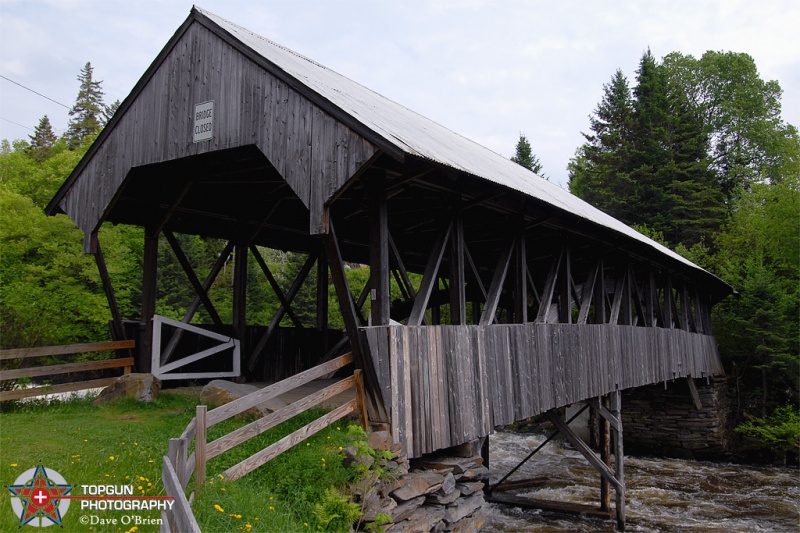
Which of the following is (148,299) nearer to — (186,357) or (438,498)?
(186,357)

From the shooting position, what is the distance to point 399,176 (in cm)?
698

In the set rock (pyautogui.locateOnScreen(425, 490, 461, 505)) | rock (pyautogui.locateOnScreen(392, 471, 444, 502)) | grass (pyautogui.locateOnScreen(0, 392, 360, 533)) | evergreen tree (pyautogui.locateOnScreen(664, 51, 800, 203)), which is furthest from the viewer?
evergreen tree (pyautogui.locateOnScreen(664, 51, 800, 203))

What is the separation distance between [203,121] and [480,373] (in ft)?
15.9

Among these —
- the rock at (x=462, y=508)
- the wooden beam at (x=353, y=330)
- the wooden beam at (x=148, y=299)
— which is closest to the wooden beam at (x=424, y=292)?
the wooden beam at (x=353, y=330)

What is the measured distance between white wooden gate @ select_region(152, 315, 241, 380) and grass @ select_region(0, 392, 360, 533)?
6.42 feet

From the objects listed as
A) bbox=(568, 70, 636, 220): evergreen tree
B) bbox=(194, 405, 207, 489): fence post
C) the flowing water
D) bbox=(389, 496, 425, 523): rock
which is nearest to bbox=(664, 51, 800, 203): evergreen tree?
bbox=(568, 70, 636, 220): evergreen tree

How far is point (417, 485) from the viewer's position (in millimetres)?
6672

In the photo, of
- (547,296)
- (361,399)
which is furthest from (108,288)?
(547,296)

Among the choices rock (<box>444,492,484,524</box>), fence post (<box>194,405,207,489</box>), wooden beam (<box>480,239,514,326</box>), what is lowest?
rock (<box>444,492,484,524</box>)

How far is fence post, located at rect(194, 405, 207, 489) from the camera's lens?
16.5 feet

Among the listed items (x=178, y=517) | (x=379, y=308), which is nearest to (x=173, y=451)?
(x=178, y=517)

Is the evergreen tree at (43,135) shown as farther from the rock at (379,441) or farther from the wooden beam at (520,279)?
the rock at (379,441)

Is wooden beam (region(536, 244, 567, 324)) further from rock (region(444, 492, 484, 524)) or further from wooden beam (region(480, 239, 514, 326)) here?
rock (region(444, 492, 484, 524))

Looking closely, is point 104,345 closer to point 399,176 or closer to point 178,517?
point 399,176
